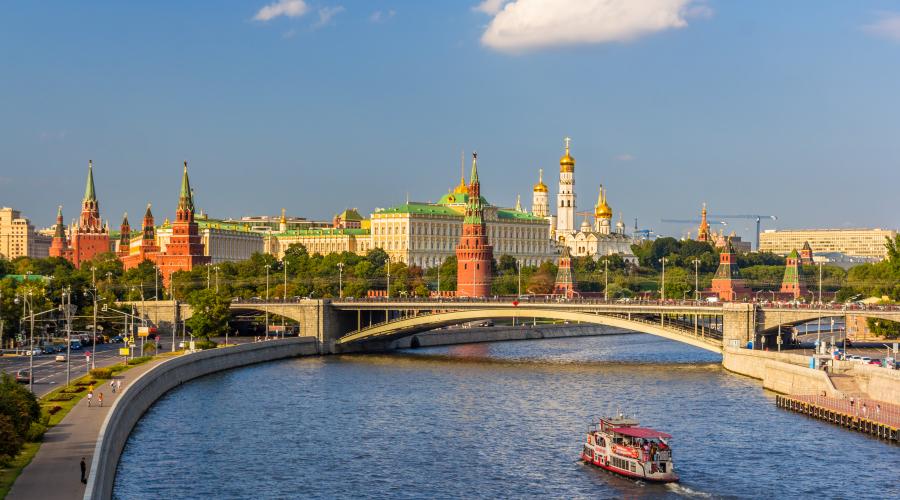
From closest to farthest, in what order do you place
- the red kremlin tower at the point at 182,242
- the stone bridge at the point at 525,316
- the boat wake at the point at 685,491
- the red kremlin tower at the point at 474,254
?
the boat wake at the point at 685,491
the stone bridge at the point at 525,316
the red kremlin tower at the point at 474,254
the red kremlin tower at the point at 182,242

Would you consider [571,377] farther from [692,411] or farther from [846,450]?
[846,450]

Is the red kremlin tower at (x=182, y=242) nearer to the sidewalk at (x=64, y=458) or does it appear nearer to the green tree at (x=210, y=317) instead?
the green tree at (x=210, y=317)

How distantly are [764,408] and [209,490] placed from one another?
34.1 meters

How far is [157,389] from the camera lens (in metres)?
75.9

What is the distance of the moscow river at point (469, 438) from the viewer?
52219 millimetres

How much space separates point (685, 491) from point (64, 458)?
23.1 metres

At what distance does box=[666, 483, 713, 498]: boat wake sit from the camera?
5049 centimetres

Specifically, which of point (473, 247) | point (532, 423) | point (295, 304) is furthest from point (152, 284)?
point (532, 423)

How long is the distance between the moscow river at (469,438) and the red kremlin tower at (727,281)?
75629mm

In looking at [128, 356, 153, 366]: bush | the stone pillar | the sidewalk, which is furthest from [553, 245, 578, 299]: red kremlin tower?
the sidewalk

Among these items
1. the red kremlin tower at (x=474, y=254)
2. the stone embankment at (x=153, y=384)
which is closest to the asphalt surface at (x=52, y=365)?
the stone embankment at (x=153, y=384)

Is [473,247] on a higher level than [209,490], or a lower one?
higher

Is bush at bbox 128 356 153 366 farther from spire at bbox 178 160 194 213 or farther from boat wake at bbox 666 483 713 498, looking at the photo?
spire at bbox 178 160 194 213

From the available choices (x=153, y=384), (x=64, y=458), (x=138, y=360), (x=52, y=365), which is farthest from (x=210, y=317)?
(x=64, y=458)
